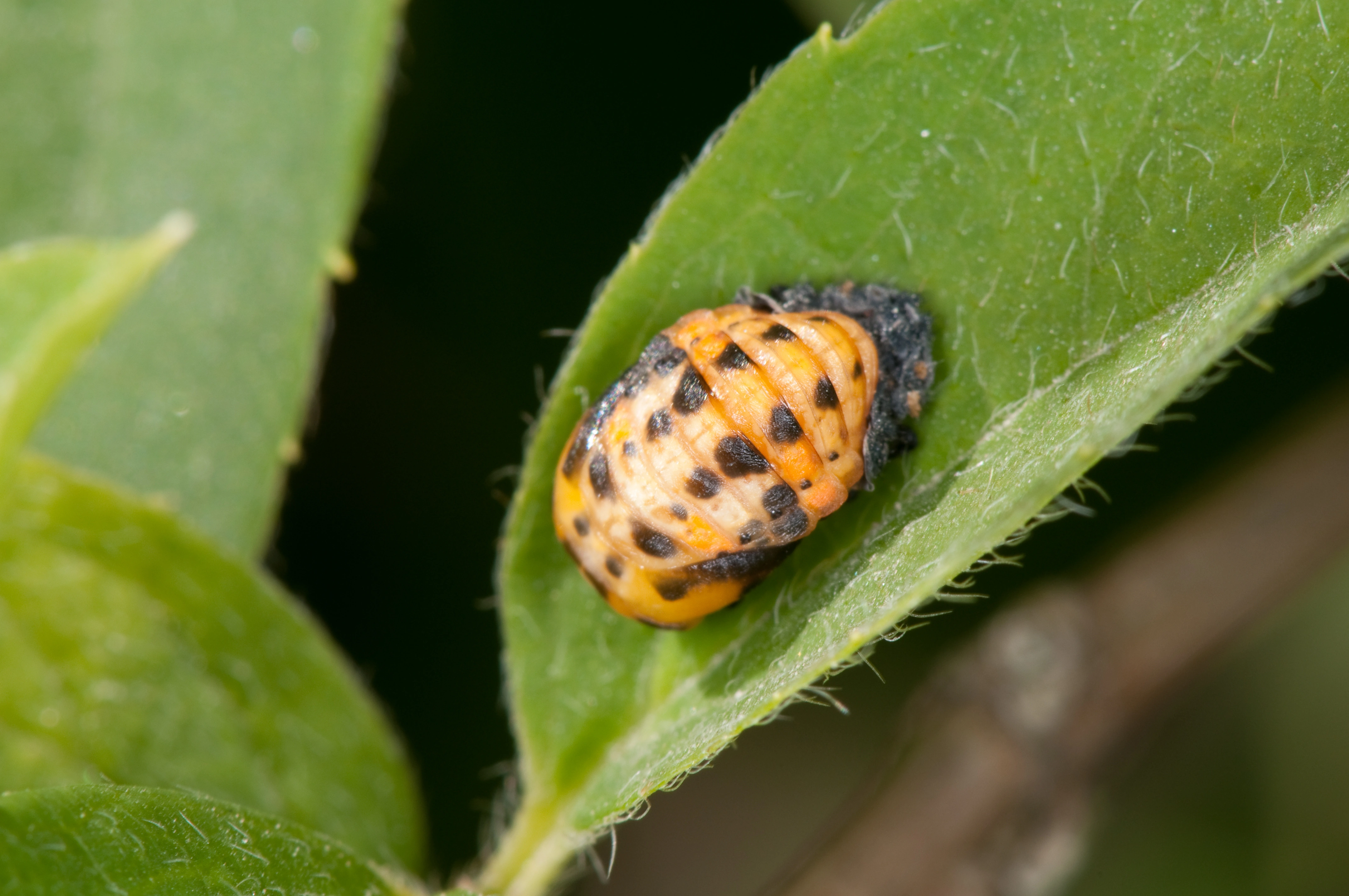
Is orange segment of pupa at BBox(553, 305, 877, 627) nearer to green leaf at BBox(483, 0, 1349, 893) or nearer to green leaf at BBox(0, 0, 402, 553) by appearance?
green leaf at BBox(483, 0, 1349, 893)

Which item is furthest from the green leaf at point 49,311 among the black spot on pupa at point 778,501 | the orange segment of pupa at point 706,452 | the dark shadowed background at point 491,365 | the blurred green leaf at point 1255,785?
the blurred green leaf at point 1255,785

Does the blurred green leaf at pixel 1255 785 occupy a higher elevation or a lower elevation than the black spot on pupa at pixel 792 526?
lower

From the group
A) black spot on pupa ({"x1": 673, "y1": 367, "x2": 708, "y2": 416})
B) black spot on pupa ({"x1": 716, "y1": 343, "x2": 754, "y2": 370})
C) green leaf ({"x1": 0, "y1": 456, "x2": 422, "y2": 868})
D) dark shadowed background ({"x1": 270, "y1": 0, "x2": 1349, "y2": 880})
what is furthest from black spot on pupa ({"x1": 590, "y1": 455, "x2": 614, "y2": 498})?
dark shadowed background ({"x1": 270, "y1": 0, "x2": 1349, "y2": 880})

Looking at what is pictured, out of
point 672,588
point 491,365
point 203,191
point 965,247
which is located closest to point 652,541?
point 672,588

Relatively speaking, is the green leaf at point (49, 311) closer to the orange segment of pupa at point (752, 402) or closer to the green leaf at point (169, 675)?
the green leaf at point (169, 675)

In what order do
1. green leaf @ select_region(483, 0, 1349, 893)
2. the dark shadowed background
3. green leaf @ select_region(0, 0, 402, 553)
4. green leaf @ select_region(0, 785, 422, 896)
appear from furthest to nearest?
the dark shadowed background
green leaf @ select_region(0, 0, 402, 553)
green leaf @ select_region(483, 0, 1349, 893)
green leaf @ select_region(0, 785, 422, 896)

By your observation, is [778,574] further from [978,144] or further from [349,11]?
[349,11]
